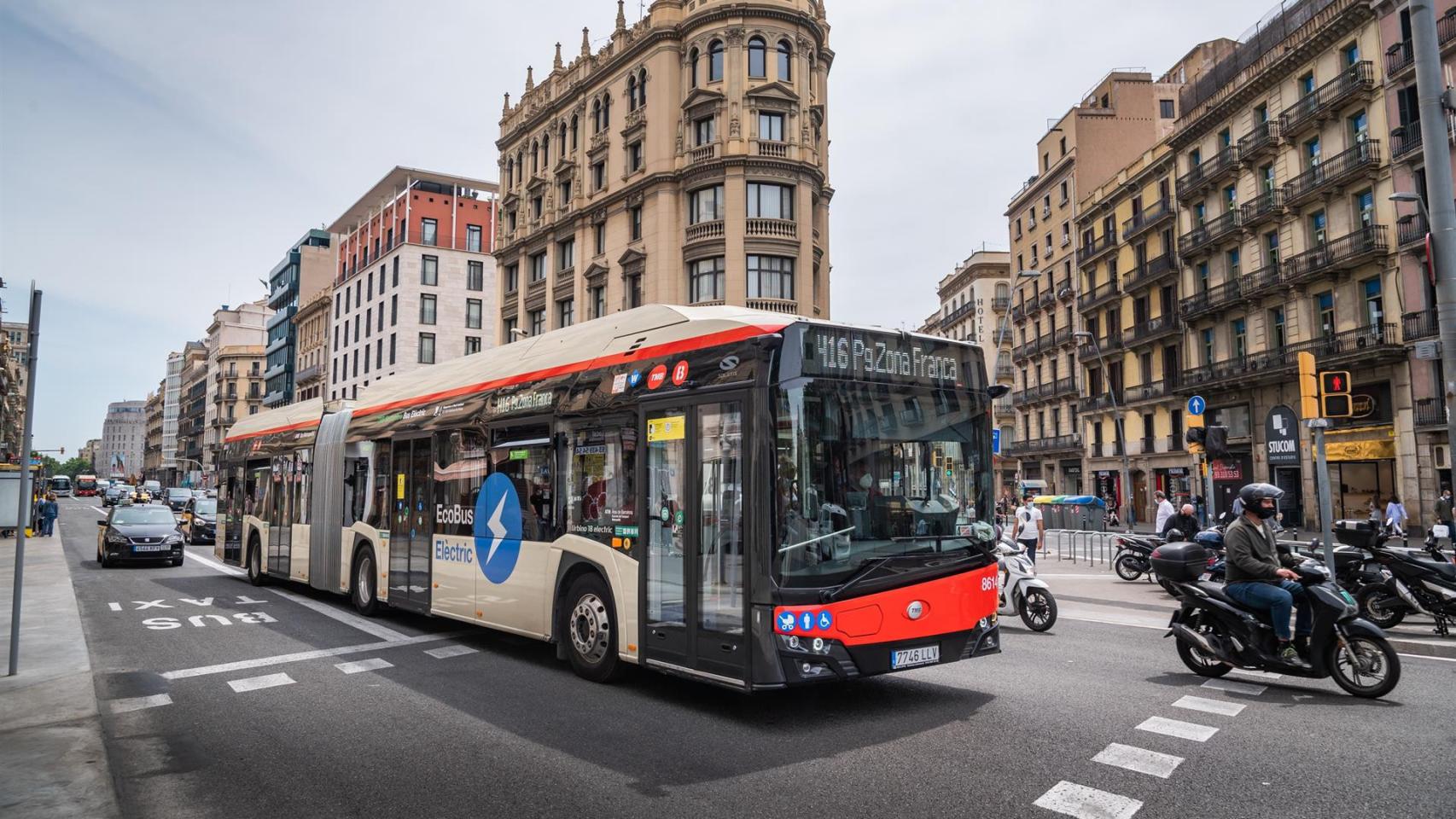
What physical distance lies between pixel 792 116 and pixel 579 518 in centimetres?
3195

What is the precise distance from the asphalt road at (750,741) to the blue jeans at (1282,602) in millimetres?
564

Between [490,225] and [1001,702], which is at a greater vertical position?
[490,225]

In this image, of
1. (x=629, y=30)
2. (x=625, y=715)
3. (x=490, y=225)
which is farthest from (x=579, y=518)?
(x=490, y=225)

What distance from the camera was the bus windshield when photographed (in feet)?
20.8

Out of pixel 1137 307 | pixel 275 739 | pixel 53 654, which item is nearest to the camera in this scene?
pixel 275 739

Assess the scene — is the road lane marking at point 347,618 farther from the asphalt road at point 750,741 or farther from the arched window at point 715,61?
the arched window at point 715,61

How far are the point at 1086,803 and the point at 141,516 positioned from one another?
2385 cm

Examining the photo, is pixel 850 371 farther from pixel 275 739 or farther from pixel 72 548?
pixel 72 548

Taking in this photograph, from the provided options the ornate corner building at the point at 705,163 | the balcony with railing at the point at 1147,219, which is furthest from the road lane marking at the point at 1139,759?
the balcony with railing at the point at 1147,219

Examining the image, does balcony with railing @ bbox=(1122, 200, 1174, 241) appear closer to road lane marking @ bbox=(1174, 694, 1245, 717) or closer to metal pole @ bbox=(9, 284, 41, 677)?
road lane marking @ bbox=(1174, 694, 1245, 717)

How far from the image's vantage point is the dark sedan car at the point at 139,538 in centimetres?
2084

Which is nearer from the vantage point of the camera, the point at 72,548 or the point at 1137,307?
the point at 72,548

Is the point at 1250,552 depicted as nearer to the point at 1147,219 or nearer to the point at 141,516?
the point at 141,516

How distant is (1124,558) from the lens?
18.0m
